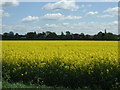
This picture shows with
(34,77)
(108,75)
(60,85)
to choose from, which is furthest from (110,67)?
(34,77)

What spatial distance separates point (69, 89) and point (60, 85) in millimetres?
624

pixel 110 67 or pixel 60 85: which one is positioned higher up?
pixel 110 67

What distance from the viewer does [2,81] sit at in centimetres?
864

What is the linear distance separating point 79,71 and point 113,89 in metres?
1.25

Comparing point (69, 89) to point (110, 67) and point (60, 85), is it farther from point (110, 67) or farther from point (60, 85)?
point (110, 67)

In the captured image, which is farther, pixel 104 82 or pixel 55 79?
pixel 55 79

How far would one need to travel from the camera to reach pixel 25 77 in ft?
29.5

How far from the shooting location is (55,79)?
336 inches

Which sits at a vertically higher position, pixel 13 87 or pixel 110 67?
pixel 110 67

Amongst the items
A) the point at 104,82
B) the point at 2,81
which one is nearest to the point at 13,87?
the point at 2,81

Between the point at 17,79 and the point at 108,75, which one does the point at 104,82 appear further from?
the point at 17,79

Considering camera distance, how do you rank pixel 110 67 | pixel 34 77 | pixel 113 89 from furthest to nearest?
pixel 34 77 < pixel 110 67 < pixel 113 89

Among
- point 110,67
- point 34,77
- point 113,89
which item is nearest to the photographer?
point 113,89

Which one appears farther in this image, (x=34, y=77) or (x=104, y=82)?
(x=34, y=77)
